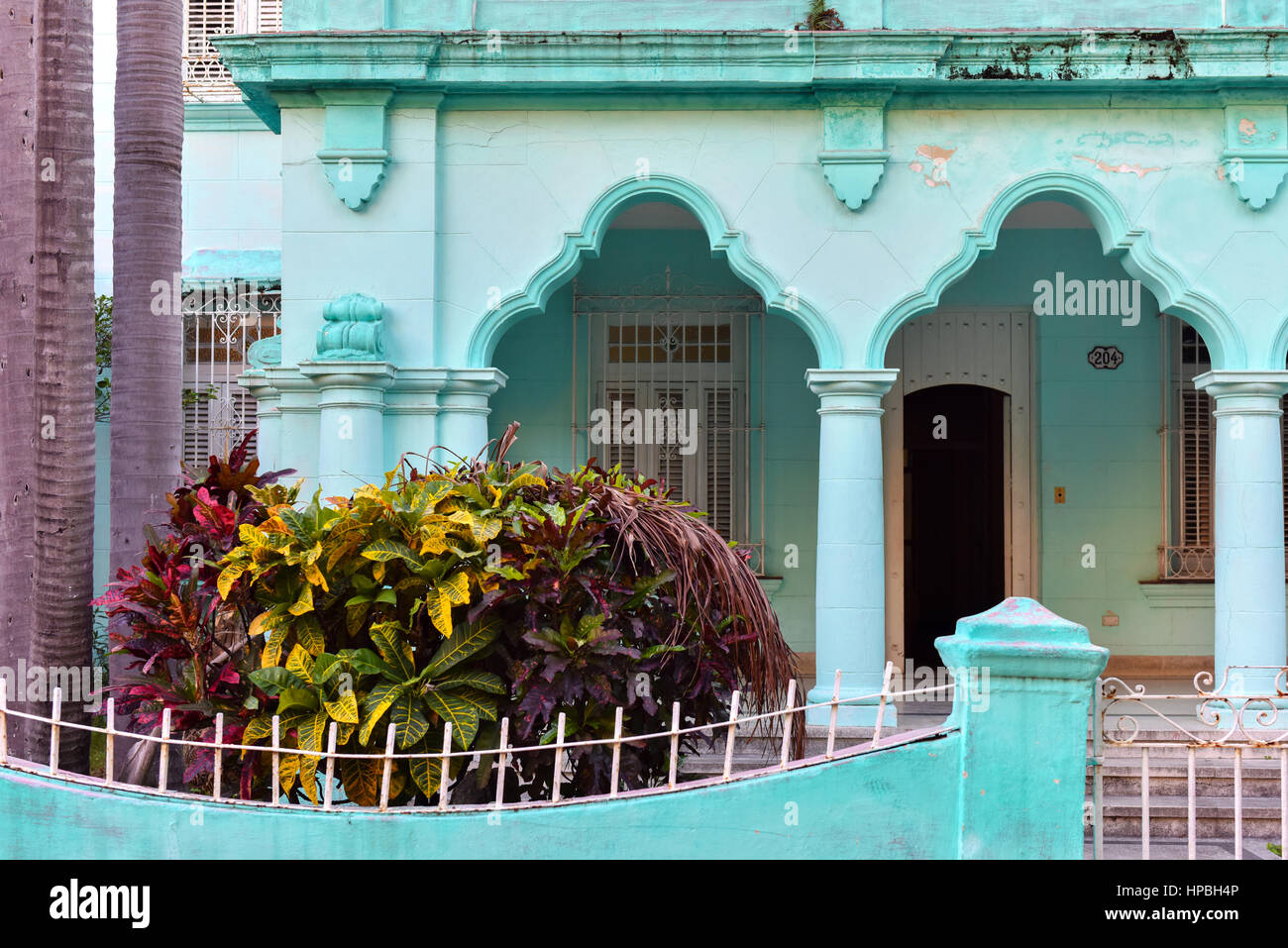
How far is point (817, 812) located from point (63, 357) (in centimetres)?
363

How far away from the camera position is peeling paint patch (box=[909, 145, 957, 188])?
730 centimetres

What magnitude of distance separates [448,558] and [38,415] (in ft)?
7.07

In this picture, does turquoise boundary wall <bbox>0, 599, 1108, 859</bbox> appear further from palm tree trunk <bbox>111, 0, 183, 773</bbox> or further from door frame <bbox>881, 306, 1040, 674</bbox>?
door frame <bbox>881, 306, 1040, 674</bbox>

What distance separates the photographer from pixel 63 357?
5.04 m

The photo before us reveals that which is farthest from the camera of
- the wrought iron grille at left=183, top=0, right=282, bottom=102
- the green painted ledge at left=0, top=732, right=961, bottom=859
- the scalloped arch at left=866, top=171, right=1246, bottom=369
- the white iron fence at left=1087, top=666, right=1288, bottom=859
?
the wrought iron grille at left=183, top=0, right=282, bottom=102

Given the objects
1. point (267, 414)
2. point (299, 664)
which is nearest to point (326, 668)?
point (299, 664)

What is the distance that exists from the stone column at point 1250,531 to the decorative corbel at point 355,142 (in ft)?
17.3

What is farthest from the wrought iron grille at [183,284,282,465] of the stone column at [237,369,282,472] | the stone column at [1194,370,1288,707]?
the stone column at [1194,370,1288,707]

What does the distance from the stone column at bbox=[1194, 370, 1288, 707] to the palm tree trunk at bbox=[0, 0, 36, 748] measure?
6425 mm

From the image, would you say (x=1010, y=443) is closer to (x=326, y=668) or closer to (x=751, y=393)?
(x=751, y=393)

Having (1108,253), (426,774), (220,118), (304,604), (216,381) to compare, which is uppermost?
(220,118)

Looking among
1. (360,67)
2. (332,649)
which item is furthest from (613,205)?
(332,649)

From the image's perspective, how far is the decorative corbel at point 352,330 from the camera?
7055mm

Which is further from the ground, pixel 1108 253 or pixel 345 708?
pixel 1108 253
